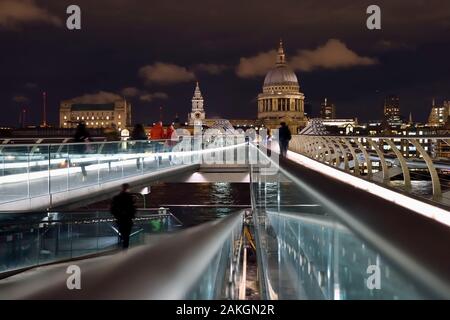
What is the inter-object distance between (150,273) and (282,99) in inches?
6256

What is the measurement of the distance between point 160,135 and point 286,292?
22617mm

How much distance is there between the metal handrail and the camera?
63.3 inches

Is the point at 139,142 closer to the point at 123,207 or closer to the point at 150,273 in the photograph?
the point at 123,207

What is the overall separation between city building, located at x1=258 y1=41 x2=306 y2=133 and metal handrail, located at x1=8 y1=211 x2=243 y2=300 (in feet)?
510

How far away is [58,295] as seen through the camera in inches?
75.7

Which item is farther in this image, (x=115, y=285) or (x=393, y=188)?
(x=393, y=188)

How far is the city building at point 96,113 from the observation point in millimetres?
186375

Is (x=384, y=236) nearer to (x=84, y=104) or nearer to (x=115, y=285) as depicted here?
(x=115, y=285)

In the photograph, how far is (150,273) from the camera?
166 centimetres

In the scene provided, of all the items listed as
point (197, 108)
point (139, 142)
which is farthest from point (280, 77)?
point (139, 142)

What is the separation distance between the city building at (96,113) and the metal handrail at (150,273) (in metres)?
186

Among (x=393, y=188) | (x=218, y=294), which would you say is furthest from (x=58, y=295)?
(x=393, y=188)

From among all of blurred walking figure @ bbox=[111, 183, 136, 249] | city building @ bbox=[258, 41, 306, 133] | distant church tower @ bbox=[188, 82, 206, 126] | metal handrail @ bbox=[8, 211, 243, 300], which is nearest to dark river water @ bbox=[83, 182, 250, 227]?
blurred walking figure @ bbox=[111, 183, 136, 249]

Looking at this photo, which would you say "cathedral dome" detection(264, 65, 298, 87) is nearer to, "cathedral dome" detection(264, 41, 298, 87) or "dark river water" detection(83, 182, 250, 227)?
"cathedral dome" detection(264, 41, 298, 87)
